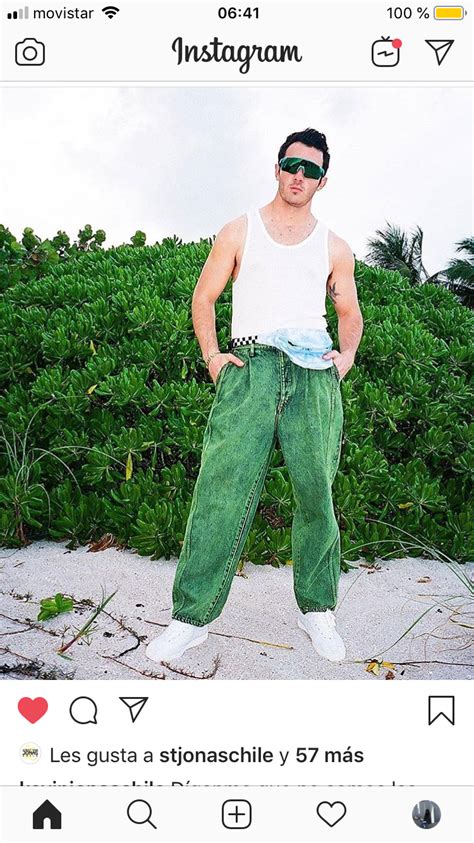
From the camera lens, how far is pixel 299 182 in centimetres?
297

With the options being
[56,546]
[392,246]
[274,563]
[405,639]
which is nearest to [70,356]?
[56,546]

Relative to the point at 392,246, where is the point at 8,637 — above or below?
below

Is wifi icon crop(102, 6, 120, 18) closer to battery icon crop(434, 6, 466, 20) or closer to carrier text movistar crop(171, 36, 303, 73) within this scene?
carrier text movistar crop(171, 36, 303, 73)

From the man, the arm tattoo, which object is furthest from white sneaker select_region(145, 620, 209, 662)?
the arm tattoo

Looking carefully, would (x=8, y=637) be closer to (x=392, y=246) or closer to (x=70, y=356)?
(x=70, y=356)

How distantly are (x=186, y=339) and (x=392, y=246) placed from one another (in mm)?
1526

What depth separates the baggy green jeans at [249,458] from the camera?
3014mm

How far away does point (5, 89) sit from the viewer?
281cm
